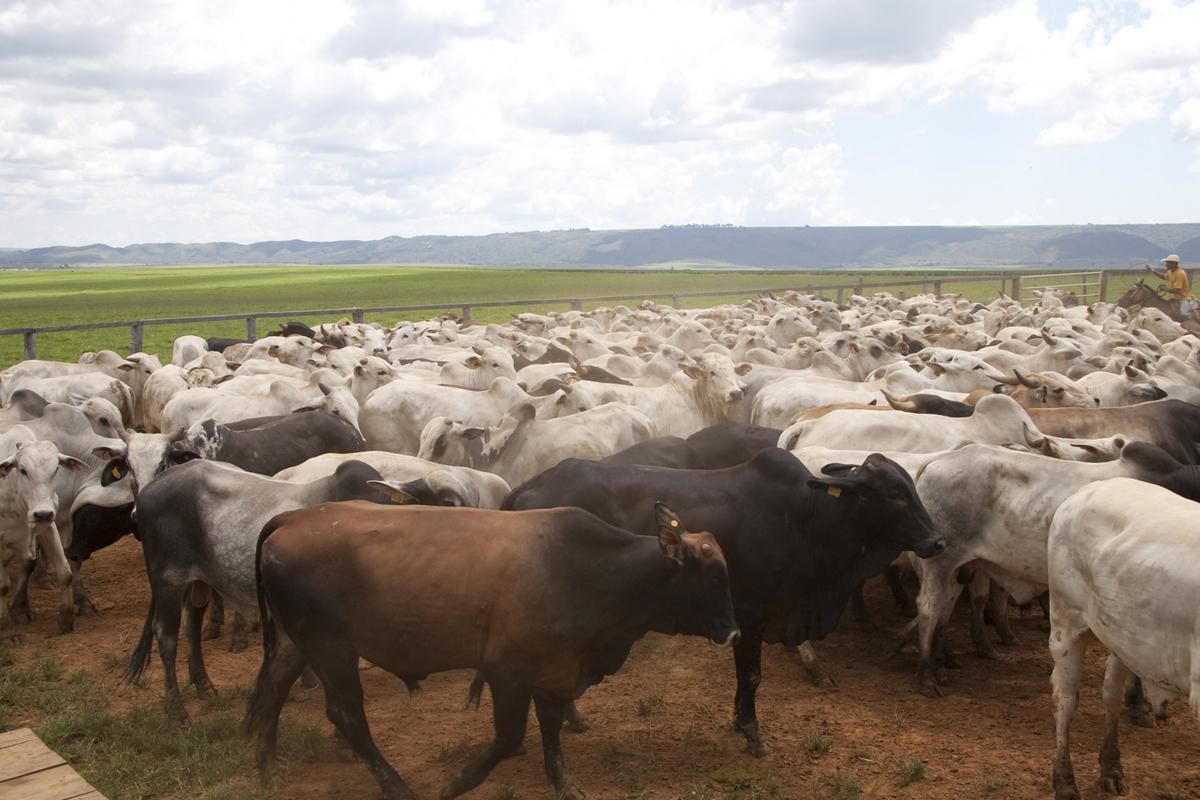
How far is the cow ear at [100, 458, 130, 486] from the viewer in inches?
340

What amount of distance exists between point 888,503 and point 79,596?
694 centimetres

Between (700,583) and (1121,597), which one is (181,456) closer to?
(700,583)

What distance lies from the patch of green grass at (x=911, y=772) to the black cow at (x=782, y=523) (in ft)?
3.06

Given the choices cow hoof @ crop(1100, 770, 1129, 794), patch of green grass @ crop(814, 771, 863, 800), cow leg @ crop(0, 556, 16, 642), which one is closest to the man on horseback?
cow hoof @ crop(1100, 770, 1129, 794)

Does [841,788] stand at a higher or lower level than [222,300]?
higher

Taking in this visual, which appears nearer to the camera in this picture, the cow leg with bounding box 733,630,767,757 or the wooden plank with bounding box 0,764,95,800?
the wooden plank with bounding box 0,764,95,800

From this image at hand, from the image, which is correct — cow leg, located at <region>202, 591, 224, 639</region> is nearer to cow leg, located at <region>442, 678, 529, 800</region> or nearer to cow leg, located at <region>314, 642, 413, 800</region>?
cow leg, located at <region>314, 642, 413, 800</region>

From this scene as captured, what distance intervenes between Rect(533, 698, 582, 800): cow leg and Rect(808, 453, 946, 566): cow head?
216 cm

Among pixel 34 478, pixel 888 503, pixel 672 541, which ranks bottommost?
pixel 34 478

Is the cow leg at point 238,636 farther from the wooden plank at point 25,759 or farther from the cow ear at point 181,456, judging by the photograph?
the wooden plank at point 25,759

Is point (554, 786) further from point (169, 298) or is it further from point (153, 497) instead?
point (169, 298)

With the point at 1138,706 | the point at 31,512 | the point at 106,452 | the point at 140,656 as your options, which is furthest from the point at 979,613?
the point at 31,512

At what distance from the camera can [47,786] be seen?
3910mm

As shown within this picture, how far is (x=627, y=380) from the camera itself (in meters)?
14.2
